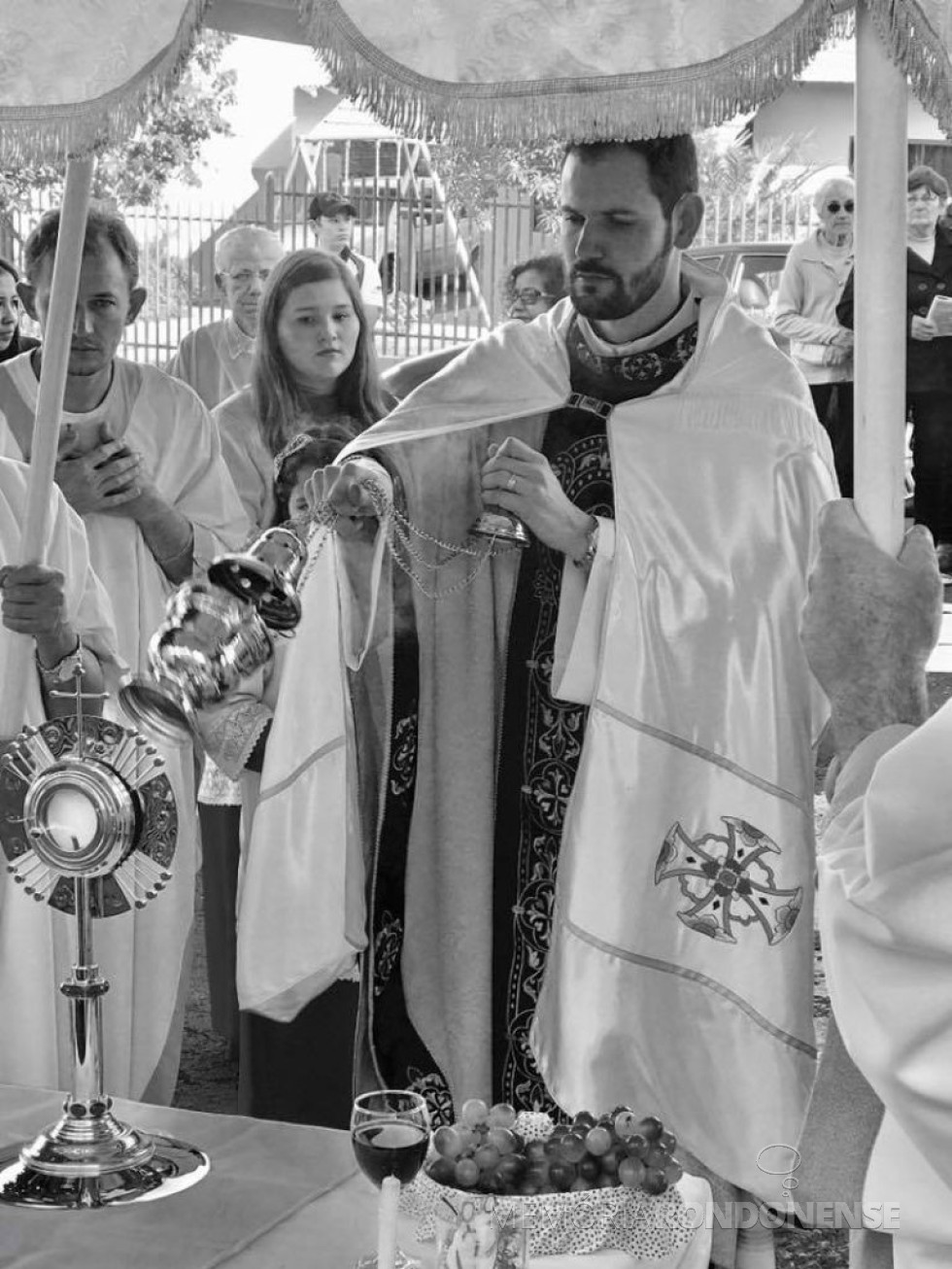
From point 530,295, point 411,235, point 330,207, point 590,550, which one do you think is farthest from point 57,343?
point 411,235

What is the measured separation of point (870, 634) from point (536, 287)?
546 centimetres

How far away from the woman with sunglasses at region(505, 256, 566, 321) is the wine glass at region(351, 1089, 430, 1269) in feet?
18.0

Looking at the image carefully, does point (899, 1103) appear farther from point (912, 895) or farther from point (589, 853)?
point (589, 853)

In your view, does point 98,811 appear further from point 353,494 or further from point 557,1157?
point 353,494

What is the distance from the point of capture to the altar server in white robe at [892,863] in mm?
1882

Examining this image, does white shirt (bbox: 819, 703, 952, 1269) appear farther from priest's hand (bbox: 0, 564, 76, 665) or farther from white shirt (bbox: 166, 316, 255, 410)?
white shirt (bbox: 166, 316, 255, 410)

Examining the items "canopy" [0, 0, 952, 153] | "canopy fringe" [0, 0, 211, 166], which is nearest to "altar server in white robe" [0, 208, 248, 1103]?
"canopy fringe" [0, 0, 211, 166]

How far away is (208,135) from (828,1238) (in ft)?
67.0

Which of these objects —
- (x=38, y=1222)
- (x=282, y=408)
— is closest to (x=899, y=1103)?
(x=38, y=1222)

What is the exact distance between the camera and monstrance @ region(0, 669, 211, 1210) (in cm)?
239

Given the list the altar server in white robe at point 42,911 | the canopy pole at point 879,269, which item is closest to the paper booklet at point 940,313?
the altar server in white robe at point 42,911

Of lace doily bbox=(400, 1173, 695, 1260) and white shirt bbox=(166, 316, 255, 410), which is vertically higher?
white shirt bbox=(166, 316, 255, 410)

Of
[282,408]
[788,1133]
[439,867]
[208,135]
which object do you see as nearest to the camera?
[788,1133]

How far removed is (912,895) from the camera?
6.23 ft
